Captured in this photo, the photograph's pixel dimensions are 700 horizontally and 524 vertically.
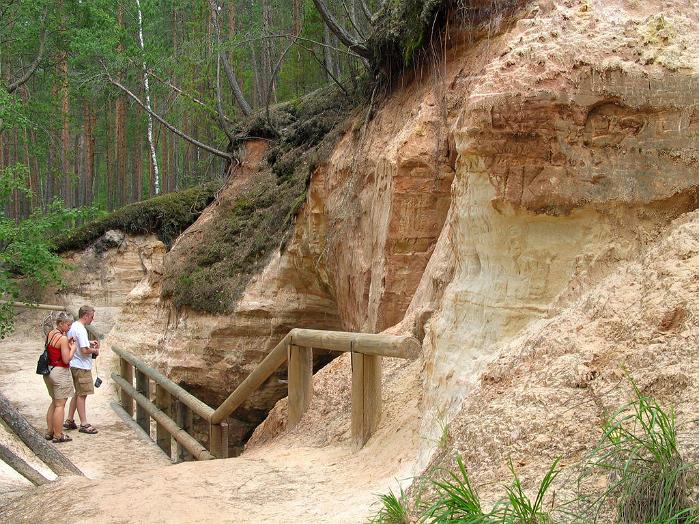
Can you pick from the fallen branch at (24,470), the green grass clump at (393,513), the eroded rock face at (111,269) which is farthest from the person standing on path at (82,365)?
the eroded rock face at (111,269)

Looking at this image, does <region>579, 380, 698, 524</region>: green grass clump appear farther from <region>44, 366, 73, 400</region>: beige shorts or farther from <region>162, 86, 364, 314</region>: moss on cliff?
<region>162, 86, 364, 314</region>: moss on cliff

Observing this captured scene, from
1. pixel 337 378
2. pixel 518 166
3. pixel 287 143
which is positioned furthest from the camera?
pixel 287 143

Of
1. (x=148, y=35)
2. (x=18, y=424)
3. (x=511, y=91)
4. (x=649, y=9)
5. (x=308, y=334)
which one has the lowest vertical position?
(x=18, y=424)

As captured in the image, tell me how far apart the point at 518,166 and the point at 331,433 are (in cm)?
294

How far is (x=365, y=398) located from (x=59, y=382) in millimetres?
4769

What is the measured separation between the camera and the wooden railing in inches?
219

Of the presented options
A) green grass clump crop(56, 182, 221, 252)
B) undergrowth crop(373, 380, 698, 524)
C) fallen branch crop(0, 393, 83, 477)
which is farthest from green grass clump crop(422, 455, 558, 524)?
green grass clump crop(56, 182, 221, 252)

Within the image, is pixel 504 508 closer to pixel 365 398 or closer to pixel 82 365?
pixel 365 398

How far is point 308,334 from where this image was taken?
656 cm

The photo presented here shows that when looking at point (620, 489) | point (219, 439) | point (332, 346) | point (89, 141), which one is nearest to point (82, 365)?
point (219, 439)

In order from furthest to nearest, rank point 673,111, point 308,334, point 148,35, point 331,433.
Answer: point 148,35
point 308,334
point 331,433
point 673,111

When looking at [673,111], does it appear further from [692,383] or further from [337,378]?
[337,378]

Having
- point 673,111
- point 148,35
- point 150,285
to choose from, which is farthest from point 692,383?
point 148,35

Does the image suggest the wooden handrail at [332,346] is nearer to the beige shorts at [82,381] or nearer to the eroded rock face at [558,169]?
the eroded rock face at [558,169]
